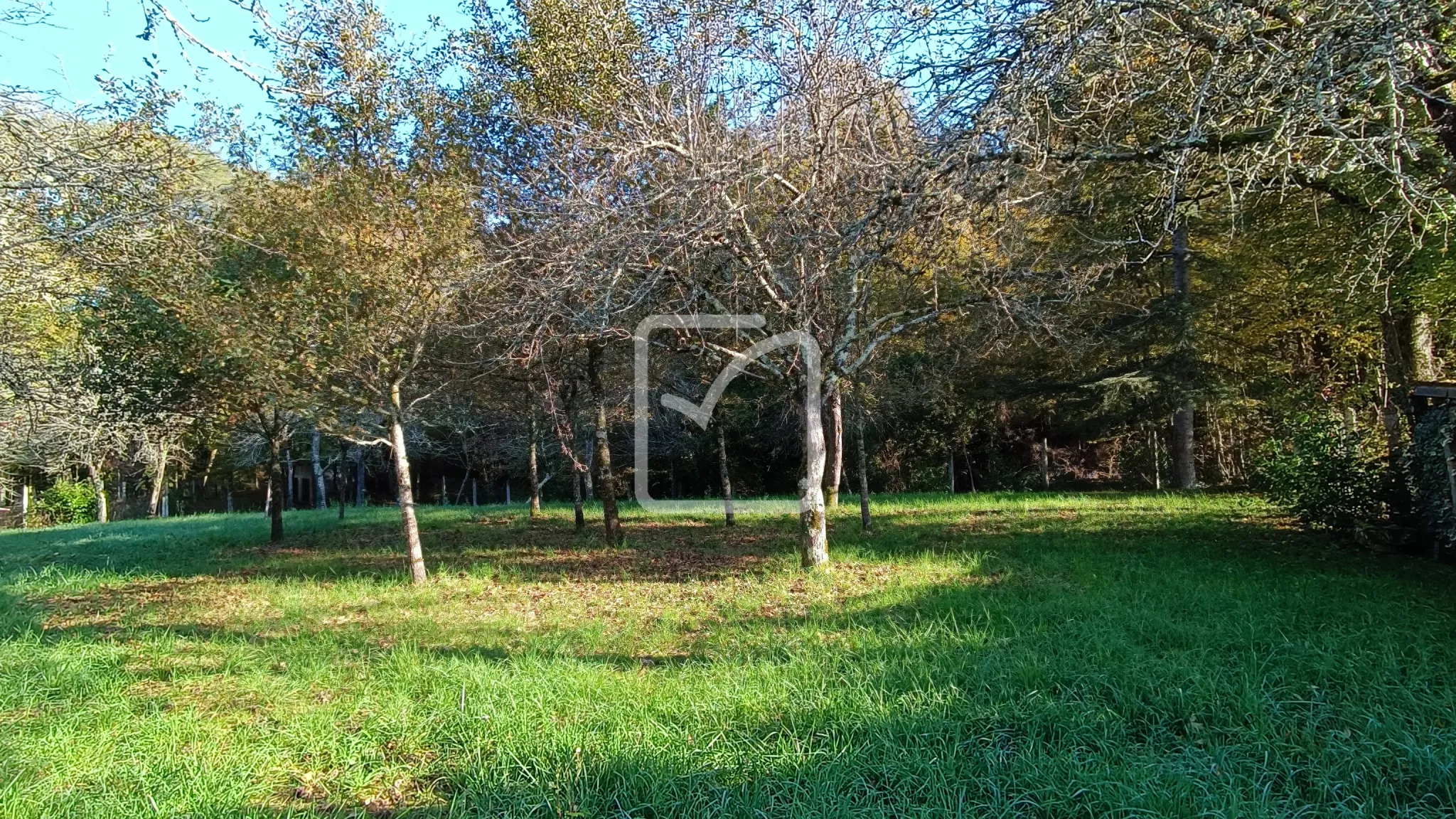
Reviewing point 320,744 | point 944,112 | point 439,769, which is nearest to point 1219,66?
point 944,112

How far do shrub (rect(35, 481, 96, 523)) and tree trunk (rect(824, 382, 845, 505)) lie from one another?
1142 inches

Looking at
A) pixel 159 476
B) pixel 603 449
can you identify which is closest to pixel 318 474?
pixel 159 476

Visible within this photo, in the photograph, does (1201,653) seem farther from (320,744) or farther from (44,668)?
(44,668)

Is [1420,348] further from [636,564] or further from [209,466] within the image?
[209,466]

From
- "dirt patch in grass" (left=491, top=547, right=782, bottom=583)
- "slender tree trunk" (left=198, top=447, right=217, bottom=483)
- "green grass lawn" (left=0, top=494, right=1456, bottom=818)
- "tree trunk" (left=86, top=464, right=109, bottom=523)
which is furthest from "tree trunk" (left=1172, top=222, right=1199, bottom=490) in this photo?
"slender tree trunk" (left=198, top=447, right=217, bottom=483)

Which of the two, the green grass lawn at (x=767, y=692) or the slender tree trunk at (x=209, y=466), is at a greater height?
the slender tree trunk at (x=209, y=466)

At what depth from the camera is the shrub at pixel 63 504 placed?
28312 mm

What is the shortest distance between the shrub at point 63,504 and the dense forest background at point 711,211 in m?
20.4

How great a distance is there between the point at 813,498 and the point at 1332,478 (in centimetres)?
610

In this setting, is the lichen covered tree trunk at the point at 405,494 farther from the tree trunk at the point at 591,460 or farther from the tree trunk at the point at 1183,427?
the tree trunk at the point at 1183,427

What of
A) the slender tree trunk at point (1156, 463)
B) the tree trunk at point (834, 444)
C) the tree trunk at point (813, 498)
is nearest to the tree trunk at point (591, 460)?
the tree trunk at point (834, 444)

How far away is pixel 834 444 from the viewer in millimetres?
12750

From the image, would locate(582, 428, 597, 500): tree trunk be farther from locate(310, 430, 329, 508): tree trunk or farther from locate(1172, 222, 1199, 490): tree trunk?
locate(1172, 222, 1199, 490): tree trunk

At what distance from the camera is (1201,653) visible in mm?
4672
